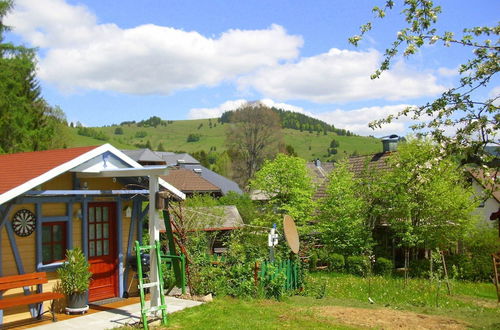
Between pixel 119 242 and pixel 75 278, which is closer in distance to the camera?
pixel 75 278

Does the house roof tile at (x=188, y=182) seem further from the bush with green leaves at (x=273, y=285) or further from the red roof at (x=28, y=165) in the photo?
the red roof at (x=28, y=165)

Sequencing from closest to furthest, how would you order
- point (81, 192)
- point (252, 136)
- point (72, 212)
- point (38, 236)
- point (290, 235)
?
point (38, 236)
point (81, 192)
point (72, 212)
point (290, 235)
point (252, 136)

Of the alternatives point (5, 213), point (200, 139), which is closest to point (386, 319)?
point (5, 213)

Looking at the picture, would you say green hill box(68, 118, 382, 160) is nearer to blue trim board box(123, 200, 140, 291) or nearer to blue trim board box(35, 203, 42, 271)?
blue trim board box(123, 200, 140, 291)

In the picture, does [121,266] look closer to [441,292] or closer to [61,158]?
[61,158]

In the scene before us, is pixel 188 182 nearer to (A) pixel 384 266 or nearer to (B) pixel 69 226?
(A) pixel 384 266

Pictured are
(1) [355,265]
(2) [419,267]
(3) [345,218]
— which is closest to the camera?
(2) [419,267]

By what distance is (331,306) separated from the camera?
37.3ft

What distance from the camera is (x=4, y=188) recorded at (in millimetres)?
8641

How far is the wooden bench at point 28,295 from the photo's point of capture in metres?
8.45

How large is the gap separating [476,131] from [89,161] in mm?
7214

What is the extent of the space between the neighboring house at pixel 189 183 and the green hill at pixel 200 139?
52.2m

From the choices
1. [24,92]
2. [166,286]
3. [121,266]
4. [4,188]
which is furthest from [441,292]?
[24,92]

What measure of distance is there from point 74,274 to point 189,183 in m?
34.3
